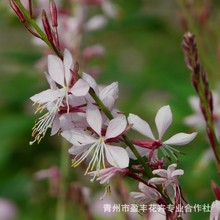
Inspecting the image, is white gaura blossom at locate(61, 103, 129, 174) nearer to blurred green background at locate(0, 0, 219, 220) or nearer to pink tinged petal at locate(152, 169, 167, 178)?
pink tinged petal at locate(152, 169, 167, 178)

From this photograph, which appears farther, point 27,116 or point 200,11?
point 27,116

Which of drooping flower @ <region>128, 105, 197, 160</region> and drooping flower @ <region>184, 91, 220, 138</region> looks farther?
drooping flower @ <region>184, 91, 220, 138</region>

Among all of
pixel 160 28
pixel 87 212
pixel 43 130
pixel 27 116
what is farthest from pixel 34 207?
pixel 43 130

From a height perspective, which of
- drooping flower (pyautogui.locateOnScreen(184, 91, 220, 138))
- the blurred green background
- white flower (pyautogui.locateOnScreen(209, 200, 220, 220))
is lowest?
white flower (pyautogui.locateOnScreen(209, 200, 220, 220))

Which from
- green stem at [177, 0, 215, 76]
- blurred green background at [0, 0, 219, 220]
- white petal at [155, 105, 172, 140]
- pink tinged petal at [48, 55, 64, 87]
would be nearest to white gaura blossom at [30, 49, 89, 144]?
pink tinged petal at [48, 55, 64, 87]

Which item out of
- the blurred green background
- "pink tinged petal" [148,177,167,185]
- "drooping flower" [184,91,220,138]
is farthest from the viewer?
the blurred green background

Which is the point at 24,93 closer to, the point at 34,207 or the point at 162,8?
the point at 34,207
